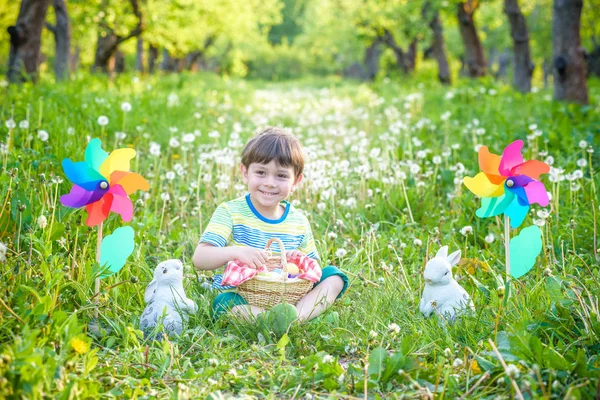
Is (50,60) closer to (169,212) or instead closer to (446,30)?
(446,30)

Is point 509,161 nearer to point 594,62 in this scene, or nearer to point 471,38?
point 471,38

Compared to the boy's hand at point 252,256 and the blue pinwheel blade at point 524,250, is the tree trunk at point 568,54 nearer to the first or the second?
the blue pinwheel blade at point 524,250

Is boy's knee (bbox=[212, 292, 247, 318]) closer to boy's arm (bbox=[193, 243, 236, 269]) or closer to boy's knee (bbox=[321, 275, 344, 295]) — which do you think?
boy's arm (bbox=[193, 243, 236, 269])

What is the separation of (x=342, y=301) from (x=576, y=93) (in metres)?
6.79

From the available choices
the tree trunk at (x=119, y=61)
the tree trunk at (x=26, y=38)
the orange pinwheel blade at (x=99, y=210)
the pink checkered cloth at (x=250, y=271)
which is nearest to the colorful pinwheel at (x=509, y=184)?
the pink checkered cloth at (x=250, y=271)

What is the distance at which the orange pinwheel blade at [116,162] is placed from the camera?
286 cm

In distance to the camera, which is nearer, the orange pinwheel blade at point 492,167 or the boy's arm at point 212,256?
the boy's arm at point 212,256

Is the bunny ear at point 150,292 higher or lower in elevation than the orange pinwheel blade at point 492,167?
lower

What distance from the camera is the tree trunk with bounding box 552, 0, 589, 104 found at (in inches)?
328

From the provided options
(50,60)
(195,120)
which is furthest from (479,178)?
(50,60)

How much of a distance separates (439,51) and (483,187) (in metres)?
14.3

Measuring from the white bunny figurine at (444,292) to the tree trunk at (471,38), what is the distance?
40.3 feet

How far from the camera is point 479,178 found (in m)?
3.12

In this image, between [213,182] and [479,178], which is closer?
[479,178]
